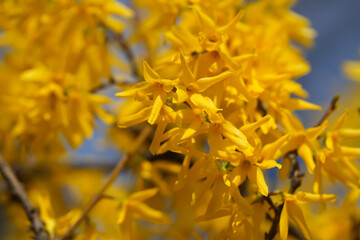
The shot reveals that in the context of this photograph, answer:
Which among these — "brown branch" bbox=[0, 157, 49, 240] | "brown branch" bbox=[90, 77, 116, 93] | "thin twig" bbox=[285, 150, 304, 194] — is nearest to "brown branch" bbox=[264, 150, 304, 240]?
"thin twig" bbox=[285, 150, 304, 194]

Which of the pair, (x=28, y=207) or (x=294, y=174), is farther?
(x=28, y=207)

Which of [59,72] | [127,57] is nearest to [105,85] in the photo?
[59,72]

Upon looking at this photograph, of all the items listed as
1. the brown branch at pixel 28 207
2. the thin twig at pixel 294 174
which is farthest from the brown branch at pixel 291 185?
the brown branch at pixel 28 207

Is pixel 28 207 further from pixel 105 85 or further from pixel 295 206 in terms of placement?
pixel 295 206

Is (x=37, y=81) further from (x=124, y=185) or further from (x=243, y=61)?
(x=124, y=185)

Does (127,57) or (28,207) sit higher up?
(127,57)

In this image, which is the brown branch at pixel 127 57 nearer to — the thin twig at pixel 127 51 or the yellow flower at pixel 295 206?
the thin twig at pixel 127 51

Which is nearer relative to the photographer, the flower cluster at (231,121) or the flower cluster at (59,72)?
the flower cluster at (231,121)

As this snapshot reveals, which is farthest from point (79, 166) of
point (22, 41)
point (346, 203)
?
point (346, 203)

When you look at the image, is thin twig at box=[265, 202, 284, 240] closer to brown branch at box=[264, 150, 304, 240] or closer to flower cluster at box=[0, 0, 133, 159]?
brown branch at box=[264, 150, 304, 240]

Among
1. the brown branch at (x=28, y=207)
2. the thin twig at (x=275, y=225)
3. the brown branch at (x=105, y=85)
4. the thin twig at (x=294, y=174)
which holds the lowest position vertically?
the brown branch at (x=28, y=207)
